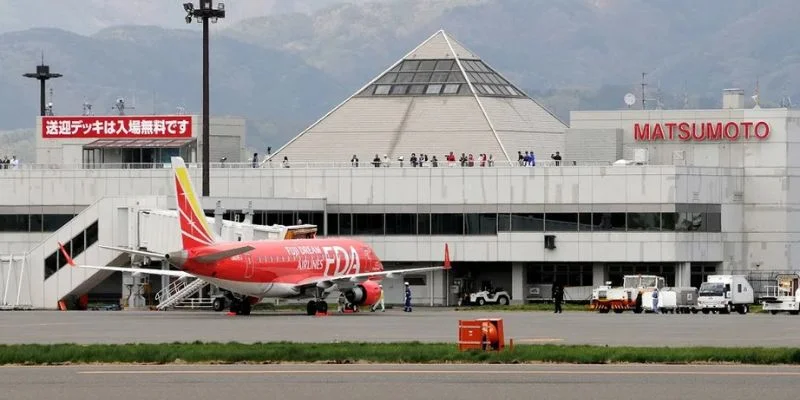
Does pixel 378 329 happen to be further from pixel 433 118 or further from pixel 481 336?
pixel 433 118

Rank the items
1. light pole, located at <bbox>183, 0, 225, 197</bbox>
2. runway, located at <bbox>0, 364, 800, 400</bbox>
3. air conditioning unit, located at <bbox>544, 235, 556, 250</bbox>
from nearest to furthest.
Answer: runway, located at <bbox>0, 364, 800, 400</bbox>, light pole, located at <bbox>183, 0, 225, 197</bbox>, air conditioning unit, located at <bbox>544, 235, 556, 250</bbox>

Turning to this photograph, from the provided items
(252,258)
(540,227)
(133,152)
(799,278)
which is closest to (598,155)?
(540,227)

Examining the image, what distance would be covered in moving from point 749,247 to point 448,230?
19.2 m

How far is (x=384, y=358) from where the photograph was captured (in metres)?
46.5

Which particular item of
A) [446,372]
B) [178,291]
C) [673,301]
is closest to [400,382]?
[446,372]

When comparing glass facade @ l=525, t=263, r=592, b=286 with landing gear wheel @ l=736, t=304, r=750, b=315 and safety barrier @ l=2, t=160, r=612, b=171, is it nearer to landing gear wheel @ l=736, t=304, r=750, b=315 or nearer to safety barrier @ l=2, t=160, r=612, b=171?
safety barrier @ l=2, t=160, r=612, b=171

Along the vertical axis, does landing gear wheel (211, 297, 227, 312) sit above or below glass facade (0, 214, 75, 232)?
below

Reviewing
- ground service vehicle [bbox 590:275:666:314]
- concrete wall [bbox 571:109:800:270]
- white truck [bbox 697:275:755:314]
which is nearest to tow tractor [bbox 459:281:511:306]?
concrete wall [bbox 571:109:800:270]

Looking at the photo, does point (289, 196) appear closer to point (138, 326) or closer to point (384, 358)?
point (138, 326)

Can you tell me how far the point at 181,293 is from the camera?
9750cm

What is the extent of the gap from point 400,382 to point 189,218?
144ft

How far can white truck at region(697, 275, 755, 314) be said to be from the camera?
99.1 metres

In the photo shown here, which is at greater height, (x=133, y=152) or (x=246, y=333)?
(x=133, y=152)

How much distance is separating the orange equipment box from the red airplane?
3508 cm
